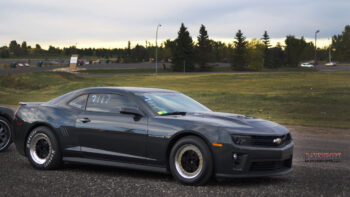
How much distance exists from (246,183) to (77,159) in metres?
2.64

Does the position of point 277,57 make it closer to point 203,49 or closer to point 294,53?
point 294,53

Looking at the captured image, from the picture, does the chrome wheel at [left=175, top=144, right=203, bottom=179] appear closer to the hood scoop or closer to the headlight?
the headlight

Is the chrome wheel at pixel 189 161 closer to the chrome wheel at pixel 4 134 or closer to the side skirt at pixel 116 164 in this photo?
the side skirt at pixel 116 164

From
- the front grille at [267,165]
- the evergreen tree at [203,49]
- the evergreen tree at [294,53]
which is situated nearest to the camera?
the front grille at [267,165]

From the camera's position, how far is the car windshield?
7232 millimetres

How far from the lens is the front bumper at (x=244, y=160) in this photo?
6316mm

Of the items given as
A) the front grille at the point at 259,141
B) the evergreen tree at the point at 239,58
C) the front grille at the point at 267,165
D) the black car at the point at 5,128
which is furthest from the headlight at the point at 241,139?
the evergreen tree at the point at 239,58

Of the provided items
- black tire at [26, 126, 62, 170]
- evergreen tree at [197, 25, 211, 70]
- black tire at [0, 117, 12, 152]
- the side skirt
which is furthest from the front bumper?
evergreen tree at [197, 25, 211, 70]

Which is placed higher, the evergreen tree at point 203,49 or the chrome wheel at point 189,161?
the evergreen tree at point 203,49

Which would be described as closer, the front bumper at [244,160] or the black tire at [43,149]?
the front bumper at [244,160]

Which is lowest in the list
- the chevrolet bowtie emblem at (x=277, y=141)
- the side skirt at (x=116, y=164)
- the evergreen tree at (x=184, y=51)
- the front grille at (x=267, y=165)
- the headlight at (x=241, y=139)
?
the side skirt at (x=116, y=164)

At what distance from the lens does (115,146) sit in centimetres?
727

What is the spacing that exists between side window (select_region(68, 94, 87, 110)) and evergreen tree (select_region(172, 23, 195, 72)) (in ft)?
297

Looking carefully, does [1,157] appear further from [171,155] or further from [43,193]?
[171,155]
